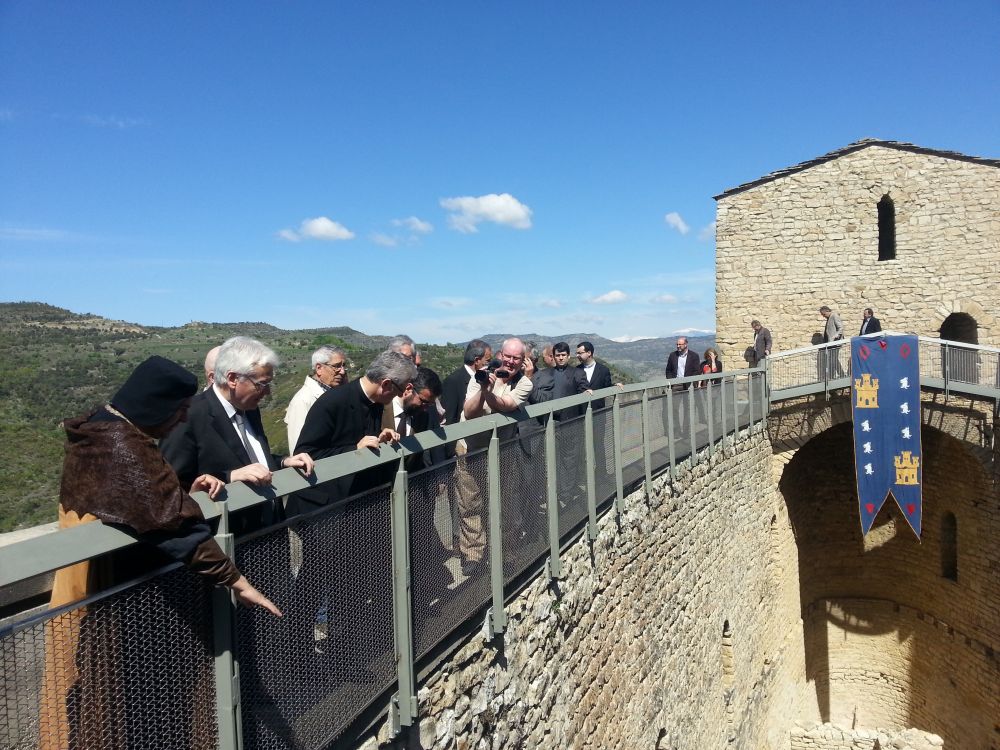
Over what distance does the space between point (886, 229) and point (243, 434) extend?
51.0 feet

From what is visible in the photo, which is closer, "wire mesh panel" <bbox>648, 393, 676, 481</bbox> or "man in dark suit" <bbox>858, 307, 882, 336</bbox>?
"wire mesh panel" <bbox>648, 393, 676, 481</bbox>

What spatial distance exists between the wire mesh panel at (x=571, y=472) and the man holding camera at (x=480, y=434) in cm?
50

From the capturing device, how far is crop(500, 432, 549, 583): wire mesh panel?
3.91 m

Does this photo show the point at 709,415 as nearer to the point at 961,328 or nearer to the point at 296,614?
the point at 296,614

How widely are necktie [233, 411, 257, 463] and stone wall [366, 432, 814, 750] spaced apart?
4.11 feet

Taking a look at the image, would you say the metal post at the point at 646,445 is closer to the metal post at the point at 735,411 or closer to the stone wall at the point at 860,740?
the metal post at the point at 735,411

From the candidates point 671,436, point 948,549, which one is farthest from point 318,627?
point 948,549

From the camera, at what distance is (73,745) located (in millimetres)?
1581

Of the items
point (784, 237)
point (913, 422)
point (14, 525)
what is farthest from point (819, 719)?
point (14, 525)

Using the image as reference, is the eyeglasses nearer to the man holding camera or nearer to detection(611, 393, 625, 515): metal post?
the man holding camera

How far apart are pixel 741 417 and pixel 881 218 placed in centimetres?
717

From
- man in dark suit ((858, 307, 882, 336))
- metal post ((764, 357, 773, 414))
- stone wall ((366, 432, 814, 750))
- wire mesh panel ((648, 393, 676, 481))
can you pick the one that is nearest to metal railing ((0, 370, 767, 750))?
stone wall ((366, 432, 814, 750))

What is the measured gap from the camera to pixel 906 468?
461 inches

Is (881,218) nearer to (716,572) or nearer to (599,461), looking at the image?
(716,572)
